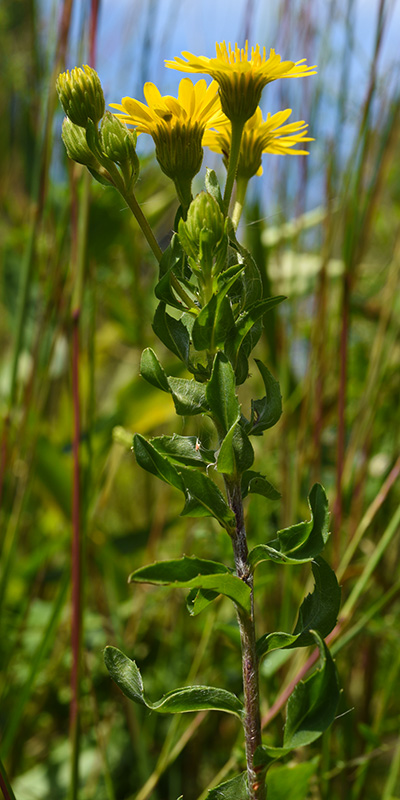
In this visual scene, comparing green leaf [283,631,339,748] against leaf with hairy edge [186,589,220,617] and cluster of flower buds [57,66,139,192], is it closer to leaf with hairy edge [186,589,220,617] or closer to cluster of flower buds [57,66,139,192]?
leaf with hairy edge [186,589,220,617]

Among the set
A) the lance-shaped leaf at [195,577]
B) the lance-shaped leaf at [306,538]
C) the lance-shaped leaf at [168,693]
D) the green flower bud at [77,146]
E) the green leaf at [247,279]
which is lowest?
the lance-shaped leaf at [168,693]

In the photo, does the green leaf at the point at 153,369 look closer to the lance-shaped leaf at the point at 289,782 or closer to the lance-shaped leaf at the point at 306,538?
the lance-shaped leaf at the point at 306,538

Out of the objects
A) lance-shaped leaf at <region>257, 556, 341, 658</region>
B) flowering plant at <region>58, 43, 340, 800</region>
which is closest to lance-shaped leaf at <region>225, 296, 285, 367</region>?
flowering plant at <region>58, 43, 340, 800</region>

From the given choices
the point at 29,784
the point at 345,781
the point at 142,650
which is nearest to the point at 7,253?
the point at 142,650

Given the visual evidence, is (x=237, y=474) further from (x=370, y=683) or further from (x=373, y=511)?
(x=370, y=683)

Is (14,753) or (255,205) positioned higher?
(255,205)

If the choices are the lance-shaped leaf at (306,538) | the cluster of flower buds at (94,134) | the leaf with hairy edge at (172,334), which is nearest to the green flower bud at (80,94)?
the cluster of flower buds at (94,134)

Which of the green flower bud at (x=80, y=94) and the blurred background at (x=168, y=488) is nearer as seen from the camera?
the green flower bud at (x=80, y=94)

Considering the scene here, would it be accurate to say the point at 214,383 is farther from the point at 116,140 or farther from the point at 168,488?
the point at 168,488
